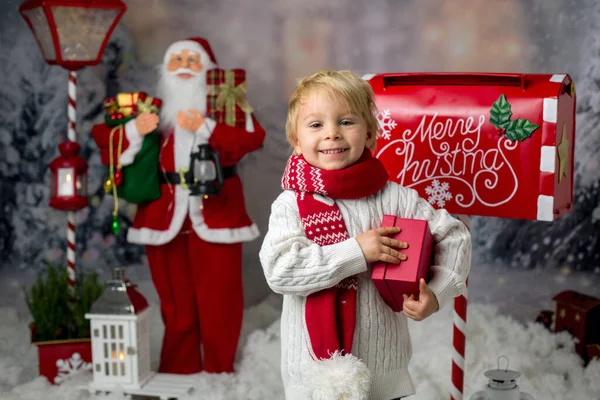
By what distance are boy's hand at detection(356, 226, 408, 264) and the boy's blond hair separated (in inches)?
13.1

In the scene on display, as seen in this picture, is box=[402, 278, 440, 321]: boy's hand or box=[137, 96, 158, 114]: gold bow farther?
box=[137, 96, 158, 114]: gold bow

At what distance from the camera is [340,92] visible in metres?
2.21

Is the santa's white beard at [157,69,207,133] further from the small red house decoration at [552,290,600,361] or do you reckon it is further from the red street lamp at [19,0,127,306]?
the small red house decoration at [552,290,600,361]

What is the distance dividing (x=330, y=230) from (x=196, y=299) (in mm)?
2065

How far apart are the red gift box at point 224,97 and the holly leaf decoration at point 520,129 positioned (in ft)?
5.40

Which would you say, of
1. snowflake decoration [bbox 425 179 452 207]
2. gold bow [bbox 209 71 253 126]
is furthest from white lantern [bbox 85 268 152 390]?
snowflake decoration [bbox 425 179 452 207]

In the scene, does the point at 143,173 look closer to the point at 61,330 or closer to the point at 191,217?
the point at 191,217

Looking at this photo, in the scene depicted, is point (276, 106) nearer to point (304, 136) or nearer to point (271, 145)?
point (271, 145)

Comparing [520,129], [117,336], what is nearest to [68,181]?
[117,336]

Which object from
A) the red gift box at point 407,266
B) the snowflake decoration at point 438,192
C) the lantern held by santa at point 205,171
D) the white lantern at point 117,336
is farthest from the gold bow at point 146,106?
the red gift box at point 407,266

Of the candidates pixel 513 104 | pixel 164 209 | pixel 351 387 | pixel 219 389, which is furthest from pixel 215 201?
pixel 351 387

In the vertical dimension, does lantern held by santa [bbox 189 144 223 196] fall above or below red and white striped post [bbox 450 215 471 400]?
above

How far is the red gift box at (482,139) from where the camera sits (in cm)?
262

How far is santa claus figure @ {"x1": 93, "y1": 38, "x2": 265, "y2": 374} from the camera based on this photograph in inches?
155
